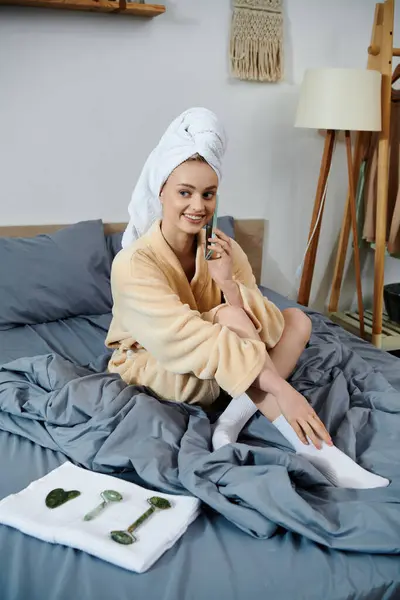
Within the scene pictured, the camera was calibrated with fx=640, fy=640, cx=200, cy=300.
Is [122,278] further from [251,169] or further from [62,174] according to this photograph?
[251,169]

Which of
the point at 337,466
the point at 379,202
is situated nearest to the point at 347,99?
the point at 379,202

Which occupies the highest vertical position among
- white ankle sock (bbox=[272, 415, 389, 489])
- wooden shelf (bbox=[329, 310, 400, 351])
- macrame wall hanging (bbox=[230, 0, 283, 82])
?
macrame wall hanging (bbox=[230, 0, 283, 82])

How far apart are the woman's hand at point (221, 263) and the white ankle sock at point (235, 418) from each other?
0.97ft

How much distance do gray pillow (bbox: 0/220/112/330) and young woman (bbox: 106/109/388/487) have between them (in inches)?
24.0

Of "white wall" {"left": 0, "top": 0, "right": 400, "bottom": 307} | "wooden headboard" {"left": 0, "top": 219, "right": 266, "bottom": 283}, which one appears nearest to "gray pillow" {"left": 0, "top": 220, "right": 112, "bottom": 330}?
"white wall" {"left": 0, "top": 0, "right": 400, "bottom": 307}

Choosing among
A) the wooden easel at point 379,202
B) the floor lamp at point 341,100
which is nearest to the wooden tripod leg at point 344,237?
the wooden easel at point 379,202

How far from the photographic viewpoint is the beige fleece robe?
55.6 inches

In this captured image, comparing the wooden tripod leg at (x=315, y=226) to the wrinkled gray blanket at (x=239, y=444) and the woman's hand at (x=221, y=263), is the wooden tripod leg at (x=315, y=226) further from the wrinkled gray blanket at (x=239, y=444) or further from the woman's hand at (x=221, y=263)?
the woman's hand at (x=221, y=263)

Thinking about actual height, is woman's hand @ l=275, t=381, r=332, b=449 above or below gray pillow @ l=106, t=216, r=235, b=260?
below

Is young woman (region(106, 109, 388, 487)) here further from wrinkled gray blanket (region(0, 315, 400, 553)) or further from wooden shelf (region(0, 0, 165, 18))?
wooden shelf (region(0, 0, 165, 18))

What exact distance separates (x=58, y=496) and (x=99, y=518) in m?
0.10

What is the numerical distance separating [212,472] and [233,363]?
0.26m

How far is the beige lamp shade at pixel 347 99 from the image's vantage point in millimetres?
2459

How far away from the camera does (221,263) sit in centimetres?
163
